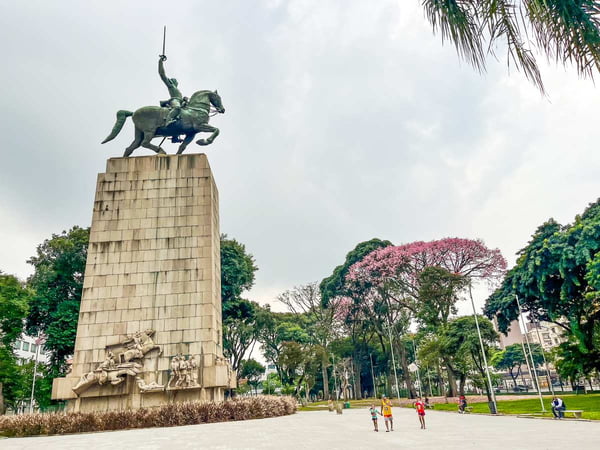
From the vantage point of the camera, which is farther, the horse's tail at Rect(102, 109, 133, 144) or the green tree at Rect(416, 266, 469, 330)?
the green tree at Rect(416, 266, 469, 330)

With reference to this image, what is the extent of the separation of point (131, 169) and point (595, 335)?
31.6 meters

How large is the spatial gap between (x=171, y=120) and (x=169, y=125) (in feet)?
1.10

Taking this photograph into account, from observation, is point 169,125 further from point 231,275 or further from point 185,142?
point 231,275

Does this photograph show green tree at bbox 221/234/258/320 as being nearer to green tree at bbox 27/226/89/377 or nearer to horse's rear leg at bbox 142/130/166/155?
green tree at bbox 27/226/89/377

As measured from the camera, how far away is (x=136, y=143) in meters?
21.1

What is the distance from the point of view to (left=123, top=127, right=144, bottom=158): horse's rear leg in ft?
68.9

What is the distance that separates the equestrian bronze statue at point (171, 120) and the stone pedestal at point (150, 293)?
127cm

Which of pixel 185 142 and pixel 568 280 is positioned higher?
pixel 185 142

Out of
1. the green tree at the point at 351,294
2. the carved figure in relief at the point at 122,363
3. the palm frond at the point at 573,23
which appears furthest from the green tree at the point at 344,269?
the palm frond at the point at 573,23

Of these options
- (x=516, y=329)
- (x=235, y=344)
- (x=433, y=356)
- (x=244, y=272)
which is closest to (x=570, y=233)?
(x=433, y=356)

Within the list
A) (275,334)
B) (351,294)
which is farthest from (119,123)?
(275,334)

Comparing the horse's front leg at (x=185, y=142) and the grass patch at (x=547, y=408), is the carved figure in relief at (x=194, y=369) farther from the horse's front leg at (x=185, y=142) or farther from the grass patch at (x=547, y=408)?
the grass patch at (x=547, y=408)

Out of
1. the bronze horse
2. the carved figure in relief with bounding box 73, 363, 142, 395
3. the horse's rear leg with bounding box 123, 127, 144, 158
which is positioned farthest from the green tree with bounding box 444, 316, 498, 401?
the horse's rear leg with bounding box 123, 127, 144, 158

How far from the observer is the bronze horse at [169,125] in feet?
68.2
